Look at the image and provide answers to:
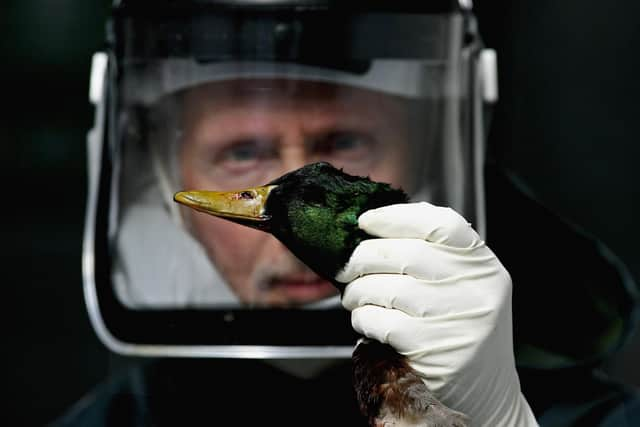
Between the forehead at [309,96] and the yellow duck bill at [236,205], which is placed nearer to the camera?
the yellow duck bill at [236,205]

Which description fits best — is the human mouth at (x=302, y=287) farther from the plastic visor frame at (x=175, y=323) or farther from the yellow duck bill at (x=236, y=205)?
the yellow duck bill at (x=236, y=205)

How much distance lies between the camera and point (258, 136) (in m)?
1.24

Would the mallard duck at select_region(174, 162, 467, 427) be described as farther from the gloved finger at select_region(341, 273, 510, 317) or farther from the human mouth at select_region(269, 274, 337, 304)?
the human mouth at select_region(269, 274, 337, 304)

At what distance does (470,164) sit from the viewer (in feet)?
4.02

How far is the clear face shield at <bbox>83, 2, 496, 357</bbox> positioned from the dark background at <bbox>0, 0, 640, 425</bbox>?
0.33 meters

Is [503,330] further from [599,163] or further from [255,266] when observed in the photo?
[599,163]

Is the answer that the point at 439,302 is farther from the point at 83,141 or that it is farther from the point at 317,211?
the point at 83,141

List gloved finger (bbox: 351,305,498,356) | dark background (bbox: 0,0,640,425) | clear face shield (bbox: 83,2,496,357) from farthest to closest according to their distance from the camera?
dark background (bbox: 0,0,640,425) → clear face shield (bbox: 83,2,496,357) → gloved finger (bbox: 351,305,498,356)

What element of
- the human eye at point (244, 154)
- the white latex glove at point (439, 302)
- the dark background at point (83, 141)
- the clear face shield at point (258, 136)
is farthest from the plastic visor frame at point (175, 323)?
the white latex glove at point (439, 302)

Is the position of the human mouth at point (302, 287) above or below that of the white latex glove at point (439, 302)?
below

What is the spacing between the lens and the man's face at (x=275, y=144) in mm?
1221

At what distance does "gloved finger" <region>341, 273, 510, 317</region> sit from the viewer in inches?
26.1

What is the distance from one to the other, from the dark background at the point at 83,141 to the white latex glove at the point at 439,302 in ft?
2.97

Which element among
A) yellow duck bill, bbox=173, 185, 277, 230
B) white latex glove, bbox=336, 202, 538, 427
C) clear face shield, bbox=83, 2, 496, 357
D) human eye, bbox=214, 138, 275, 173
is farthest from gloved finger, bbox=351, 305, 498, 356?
human eye, bbox=214, 138, 275, 173
